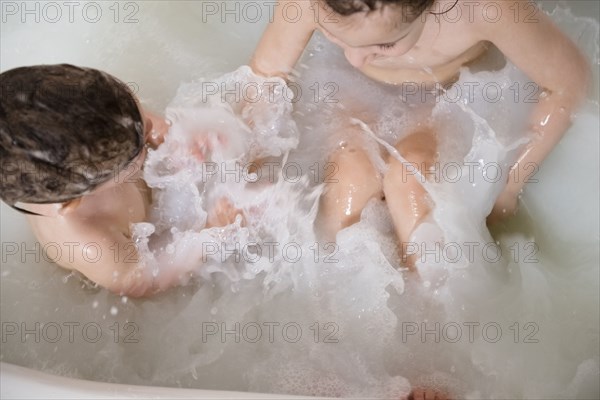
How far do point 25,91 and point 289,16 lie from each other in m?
0.48

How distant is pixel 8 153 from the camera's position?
892 millimetres

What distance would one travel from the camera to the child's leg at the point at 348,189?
4.09 feet

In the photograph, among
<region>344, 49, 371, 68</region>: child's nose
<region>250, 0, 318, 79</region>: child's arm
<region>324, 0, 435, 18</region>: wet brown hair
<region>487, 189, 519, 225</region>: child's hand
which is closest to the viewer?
<region>324, 0, 435, 18</region>: wet brown hair

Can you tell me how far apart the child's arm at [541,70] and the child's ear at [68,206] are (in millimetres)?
696

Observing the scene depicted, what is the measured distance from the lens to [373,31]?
92 cm

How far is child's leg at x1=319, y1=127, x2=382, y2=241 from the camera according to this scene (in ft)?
4.09

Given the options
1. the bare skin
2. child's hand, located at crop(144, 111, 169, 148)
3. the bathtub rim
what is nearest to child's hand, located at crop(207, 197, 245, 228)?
the bare skin

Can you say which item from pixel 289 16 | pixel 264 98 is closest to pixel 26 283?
pixel 264 98

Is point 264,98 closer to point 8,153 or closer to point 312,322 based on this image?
point 312,322

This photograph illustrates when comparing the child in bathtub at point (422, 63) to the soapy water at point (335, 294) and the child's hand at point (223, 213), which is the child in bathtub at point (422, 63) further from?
the child's hand at point (223, 213)

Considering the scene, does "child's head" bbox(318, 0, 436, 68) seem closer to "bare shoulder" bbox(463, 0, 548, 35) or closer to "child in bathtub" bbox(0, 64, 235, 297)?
"bare shoulder" bbox(463, 0, 548, 35)

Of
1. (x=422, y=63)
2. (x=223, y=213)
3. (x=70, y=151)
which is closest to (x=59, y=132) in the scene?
(x=70, y=151)

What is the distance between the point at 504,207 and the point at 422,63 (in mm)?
325

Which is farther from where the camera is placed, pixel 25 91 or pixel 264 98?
pixel 264 98
